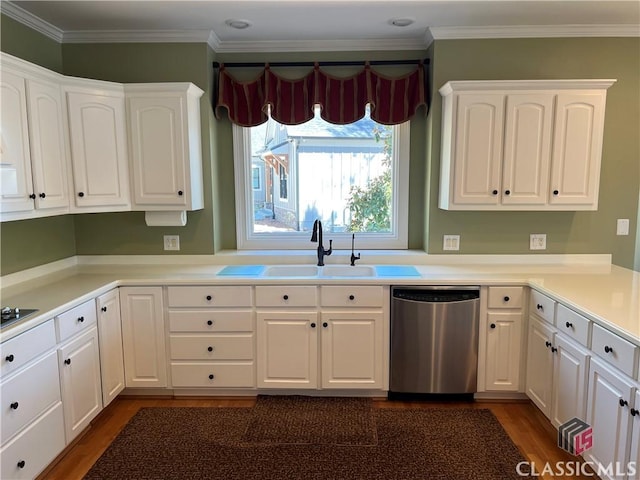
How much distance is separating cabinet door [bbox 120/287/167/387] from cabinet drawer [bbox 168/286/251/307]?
0.12 meters

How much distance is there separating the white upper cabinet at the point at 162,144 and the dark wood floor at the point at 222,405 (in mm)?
1382

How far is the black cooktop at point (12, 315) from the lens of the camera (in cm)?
201

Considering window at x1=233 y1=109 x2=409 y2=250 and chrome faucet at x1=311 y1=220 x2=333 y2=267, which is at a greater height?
window at x1=233 y1=109 x2=409 y2=250

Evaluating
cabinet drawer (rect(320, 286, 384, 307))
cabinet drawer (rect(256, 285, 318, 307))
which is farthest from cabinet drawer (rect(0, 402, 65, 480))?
cabinet drawer (rect(320, 286, 384, 307))

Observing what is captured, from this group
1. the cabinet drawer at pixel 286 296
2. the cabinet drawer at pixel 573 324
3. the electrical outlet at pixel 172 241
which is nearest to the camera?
the cabinet drawer at pixel 573 324

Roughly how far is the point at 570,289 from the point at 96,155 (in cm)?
313

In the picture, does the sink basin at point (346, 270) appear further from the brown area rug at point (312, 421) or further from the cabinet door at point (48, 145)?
the cabinet door at point (48, 145)

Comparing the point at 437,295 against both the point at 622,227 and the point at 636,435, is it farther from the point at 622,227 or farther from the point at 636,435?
the point at 622,227

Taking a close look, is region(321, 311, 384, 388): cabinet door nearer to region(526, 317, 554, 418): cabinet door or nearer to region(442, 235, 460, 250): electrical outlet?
region(442, 235, 460, 250): electrical outlet

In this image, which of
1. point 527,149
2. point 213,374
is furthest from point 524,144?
point 213,374

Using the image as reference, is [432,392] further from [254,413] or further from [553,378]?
[254,413]

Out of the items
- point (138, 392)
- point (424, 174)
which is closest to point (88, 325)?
point (138, 392)

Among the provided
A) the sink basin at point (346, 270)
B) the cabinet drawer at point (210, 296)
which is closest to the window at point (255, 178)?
the sink basin at point (346, 270)

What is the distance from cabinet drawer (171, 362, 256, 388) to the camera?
9.71ft
